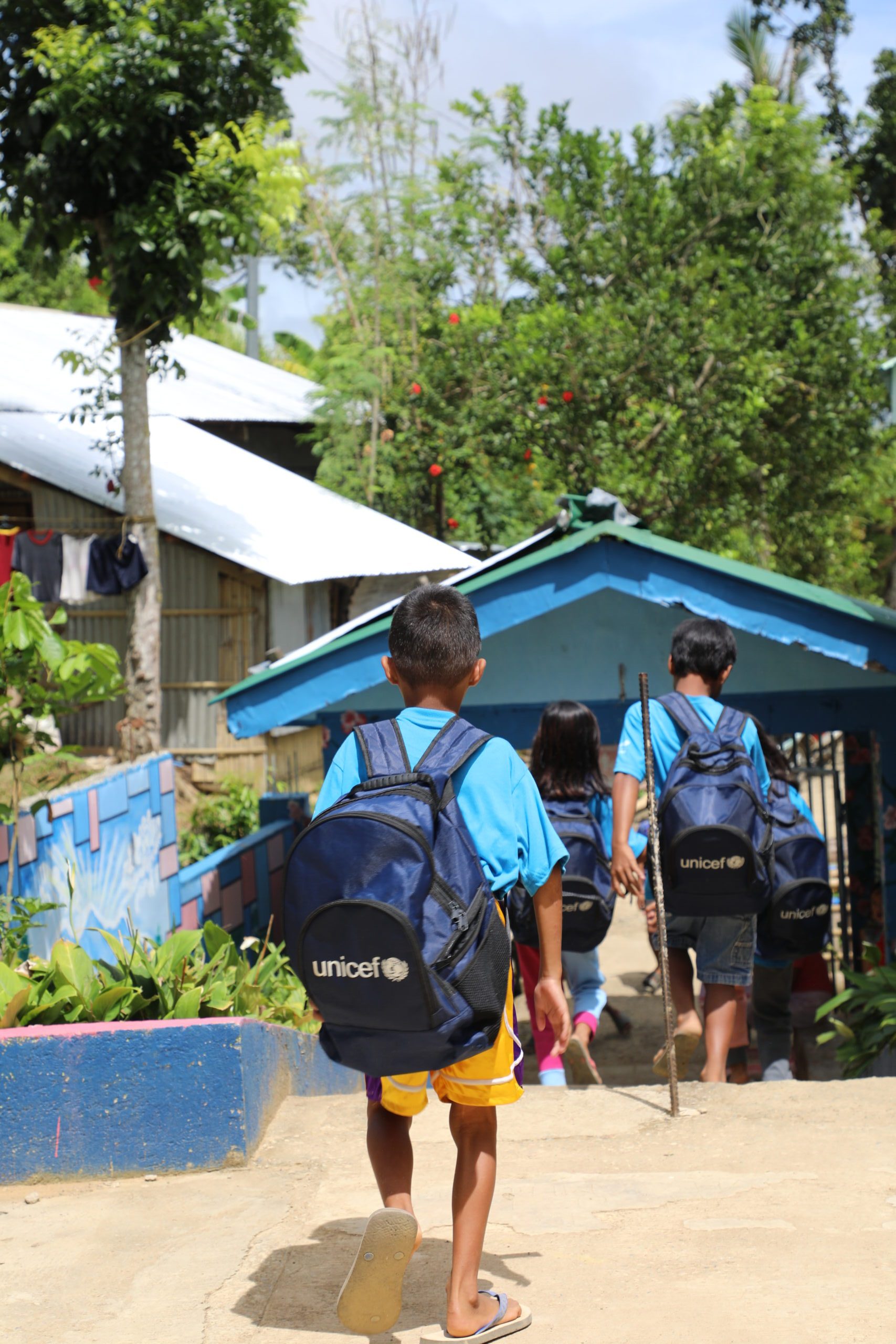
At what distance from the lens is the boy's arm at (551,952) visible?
2.82 m

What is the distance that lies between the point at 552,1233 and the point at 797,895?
2488 mm

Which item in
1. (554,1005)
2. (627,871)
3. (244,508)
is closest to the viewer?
(554,1005)

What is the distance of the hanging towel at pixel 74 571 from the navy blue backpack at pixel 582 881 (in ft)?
26.2

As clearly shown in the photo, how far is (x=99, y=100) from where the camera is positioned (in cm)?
933

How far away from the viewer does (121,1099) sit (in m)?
3.76

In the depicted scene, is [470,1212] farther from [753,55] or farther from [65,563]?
[753,55]

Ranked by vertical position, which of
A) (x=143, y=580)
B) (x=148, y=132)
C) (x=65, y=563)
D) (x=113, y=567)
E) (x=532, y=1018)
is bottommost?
(x=532, y=1018)

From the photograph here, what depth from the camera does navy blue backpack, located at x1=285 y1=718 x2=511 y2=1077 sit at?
2432mm

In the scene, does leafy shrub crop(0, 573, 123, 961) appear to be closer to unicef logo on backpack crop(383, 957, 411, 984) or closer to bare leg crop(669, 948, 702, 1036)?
bare leg crop(669, 948, 702, 1036)

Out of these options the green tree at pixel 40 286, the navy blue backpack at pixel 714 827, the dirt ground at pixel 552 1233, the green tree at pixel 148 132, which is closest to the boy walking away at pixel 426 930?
the dirt ground at pixel 552 1233

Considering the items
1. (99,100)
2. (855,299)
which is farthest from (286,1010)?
(855,299)

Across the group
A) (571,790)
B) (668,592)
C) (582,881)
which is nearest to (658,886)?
(582,881)

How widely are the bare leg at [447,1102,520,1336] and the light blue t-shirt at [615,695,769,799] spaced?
6.81 ft

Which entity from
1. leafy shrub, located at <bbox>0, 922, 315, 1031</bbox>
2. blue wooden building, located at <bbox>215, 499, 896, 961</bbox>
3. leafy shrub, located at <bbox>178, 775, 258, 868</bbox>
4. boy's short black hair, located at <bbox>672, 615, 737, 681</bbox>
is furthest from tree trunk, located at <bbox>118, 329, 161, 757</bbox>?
boy's short black hair, located at <bbox>672, 615, 737, 681</bbox>
